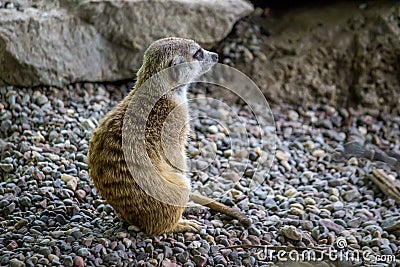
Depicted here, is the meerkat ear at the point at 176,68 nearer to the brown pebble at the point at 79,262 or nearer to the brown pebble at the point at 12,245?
the brown pebble at the point at 79,262

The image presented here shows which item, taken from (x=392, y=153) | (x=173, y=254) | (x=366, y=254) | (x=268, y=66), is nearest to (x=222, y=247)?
(x=173, y=254)

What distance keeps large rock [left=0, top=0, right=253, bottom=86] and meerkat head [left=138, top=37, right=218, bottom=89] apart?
127cm

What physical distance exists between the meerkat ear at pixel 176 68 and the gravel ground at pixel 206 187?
0.72 metres

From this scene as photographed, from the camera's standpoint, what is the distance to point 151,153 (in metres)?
3.06

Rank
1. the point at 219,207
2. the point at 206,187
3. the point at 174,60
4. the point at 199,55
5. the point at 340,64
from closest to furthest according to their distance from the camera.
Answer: the point at 174,60, the point at 199,55, the point at 219,207, the point at 206,187, the point at 340,64

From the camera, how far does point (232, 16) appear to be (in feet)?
15.9

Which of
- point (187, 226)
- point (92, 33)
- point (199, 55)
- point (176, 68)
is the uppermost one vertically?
point (92, 33)

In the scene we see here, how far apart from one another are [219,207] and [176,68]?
75 centimetres

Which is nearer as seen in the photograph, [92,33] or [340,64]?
[92,33]

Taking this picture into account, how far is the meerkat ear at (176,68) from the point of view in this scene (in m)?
3.25

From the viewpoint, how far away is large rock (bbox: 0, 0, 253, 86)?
434cm

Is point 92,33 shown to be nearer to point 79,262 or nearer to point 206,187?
point 206,187

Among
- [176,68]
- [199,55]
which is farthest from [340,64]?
[176,68]

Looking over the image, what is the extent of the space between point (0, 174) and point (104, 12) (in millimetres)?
1394
